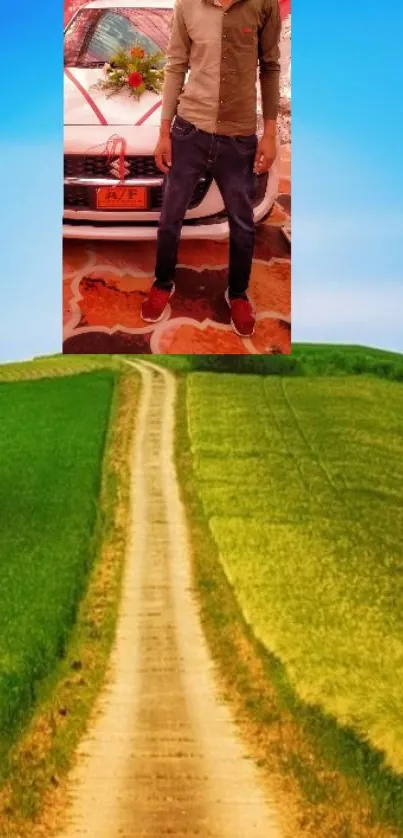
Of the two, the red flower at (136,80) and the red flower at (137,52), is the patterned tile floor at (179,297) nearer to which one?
the red flower at (136,80)

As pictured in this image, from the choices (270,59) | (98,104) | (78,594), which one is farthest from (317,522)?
(98,104)

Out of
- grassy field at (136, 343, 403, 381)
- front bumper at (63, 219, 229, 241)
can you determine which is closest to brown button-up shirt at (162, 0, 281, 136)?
front bumper at (63, 219, 229, 241)

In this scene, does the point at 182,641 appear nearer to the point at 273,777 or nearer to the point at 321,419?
the point at 273,777

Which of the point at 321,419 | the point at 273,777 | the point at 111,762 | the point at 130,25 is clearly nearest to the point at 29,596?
the point at 111,762

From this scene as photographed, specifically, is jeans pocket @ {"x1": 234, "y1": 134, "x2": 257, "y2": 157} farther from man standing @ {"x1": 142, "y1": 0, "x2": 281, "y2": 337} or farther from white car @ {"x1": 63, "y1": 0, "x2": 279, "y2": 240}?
white car @ {"x1": 63, "y1": 0, "x2": 279, "y2": 240}

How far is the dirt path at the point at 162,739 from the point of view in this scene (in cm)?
609

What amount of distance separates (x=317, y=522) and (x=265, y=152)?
4.15 metres

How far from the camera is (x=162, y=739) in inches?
262

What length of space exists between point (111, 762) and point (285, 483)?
3.54m

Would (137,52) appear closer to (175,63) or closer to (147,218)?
(175,63)

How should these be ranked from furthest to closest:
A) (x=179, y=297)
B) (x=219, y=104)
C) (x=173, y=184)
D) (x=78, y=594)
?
1. (x=179, y=297)
2. (x=173, y=184)
3. (x=219, y=104)
4. (x=78, y=594)

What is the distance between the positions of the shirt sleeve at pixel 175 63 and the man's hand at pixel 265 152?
37.1 inches

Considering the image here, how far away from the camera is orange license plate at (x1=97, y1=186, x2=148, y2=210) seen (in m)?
11.1

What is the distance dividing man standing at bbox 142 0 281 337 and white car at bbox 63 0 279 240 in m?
0.20
